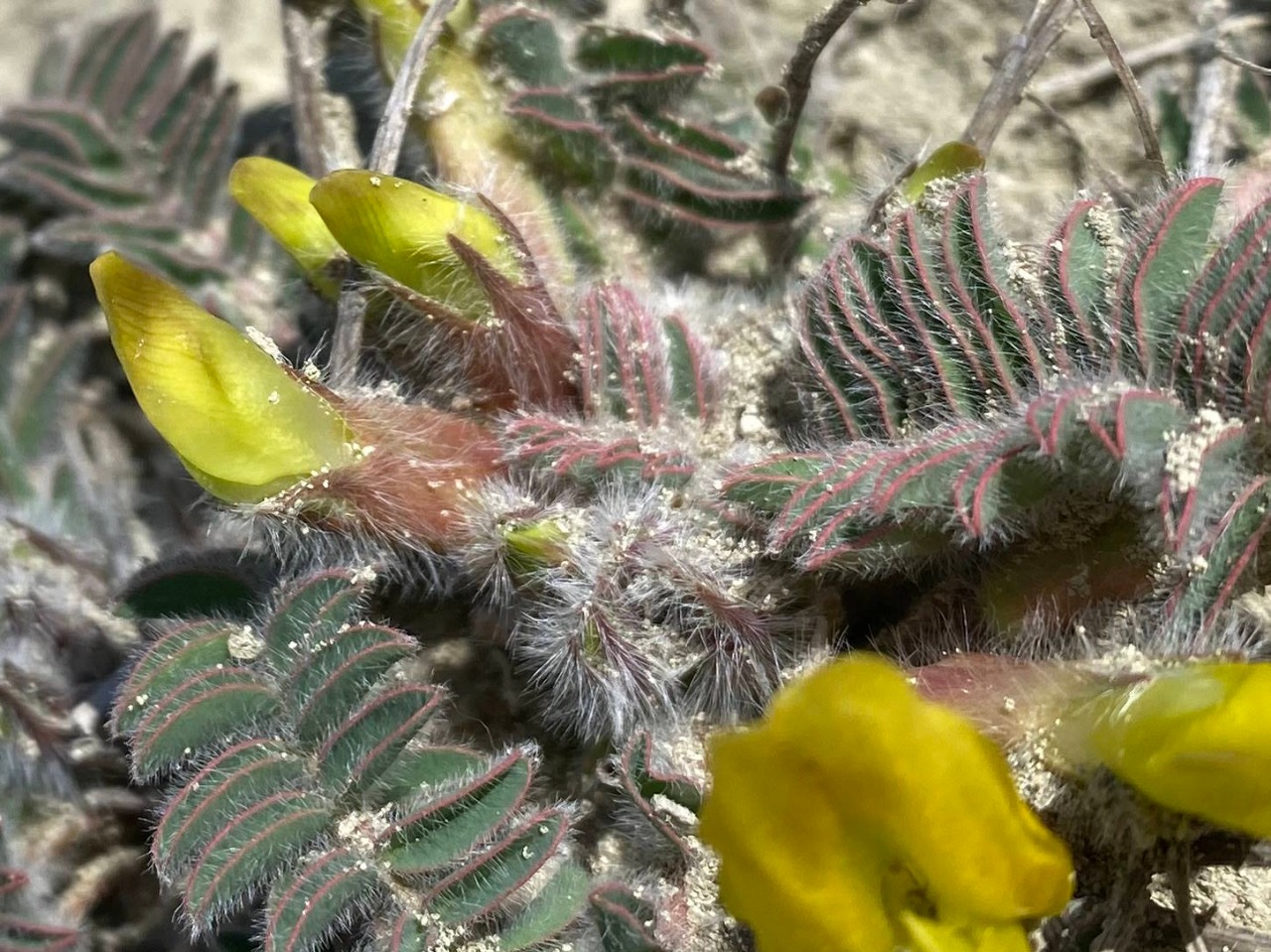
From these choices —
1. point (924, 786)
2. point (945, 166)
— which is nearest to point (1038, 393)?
point (945, 166)

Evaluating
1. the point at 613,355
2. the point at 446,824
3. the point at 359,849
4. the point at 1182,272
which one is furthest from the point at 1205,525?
the point at 359,849

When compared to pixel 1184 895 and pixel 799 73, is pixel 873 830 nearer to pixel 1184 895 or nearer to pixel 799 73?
pixel 1184 895

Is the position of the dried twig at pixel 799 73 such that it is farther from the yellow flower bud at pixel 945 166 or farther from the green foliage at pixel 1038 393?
the green foliage at pixel 1038 393

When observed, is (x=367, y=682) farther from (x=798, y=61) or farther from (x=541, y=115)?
(x=798, y=61)

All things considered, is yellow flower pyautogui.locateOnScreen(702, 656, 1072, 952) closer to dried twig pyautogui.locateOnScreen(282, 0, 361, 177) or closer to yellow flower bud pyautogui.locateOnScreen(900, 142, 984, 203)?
yellow flower bud pyautogui.locateOnScreen(900, 142, 984, 203)

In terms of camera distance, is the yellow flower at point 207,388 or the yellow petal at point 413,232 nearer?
the yellow flower at point 207,388

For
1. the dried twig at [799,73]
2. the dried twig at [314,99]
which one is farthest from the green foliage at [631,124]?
the dried twig at [314,99]
